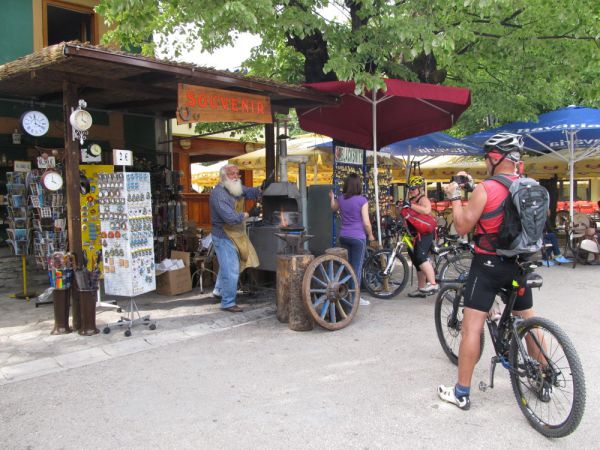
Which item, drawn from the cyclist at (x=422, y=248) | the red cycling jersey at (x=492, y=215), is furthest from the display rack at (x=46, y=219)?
the red cycling jersey at (x=492, y=215)

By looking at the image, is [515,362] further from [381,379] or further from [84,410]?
[84,410]

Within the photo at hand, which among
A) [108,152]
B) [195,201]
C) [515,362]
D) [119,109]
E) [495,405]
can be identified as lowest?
[495,405]

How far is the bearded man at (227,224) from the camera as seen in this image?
6.23m

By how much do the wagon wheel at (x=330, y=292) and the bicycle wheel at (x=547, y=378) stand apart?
2.36m

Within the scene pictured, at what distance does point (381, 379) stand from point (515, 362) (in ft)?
3.75

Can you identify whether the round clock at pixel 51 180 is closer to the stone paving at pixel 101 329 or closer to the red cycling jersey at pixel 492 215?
the stone paving at pixel 101 329

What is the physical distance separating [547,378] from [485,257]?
0.85 meters

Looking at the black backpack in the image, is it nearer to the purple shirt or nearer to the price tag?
the purple shirt

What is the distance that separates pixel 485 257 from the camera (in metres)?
3.42

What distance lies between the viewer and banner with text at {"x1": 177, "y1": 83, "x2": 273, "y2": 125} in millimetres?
5758

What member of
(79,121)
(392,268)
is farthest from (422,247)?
(79,121)

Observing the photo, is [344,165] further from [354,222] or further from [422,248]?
[422,248]

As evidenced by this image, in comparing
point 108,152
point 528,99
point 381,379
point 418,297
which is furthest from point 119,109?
point 528,99

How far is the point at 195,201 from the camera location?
14.3 metres
